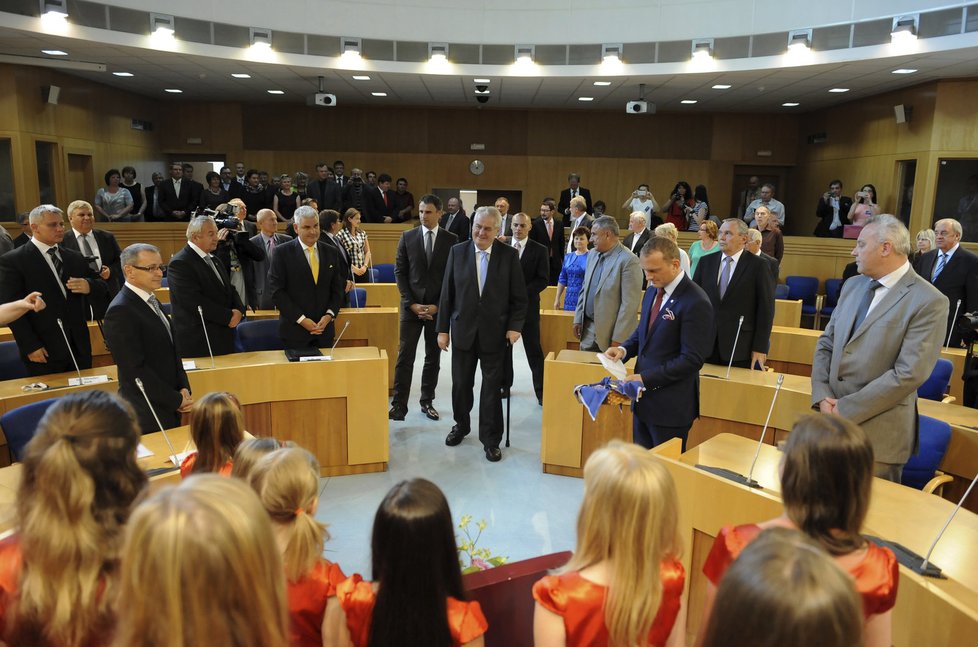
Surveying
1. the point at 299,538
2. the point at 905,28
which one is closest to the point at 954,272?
the point at 905,28

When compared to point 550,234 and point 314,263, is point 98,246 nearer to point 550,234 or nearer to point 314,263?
point 314,263

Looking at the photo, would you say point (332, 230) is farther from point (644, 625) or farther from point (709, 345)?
point (644, 625)

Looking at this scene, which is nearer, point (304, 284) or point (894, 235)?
point (894, 235)

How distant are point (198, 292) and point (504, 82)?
273 inches

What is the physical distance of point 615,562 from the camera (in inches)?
58.0

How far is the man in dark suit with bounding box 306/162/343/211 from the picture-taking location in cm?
1087

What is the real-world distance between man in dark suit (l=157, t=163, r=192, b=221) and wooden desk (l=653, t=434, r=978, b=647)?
9.88m

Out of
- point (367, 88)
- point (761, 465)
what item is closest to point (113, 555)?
point (761, 465)

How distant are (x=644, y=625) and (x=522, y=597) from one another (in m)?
0.56

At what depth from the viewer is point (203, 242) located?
14.4ft

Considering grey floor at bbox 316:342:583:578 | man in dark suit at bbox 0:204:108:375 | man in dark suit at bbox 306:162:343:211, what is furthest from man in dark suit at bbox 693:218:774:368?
man in dark suit at bbox 306:162:343:211

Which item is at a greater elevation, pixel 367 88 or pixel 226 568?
pixel 367 88

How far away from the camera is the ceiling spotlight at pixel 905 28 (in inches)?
288

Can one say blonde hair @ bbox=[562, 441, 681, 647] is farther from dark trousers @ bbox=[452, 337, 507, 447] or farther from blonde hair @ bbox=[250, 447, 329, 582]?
dark trousers @ bbox=[452, 337, 507, 447]
